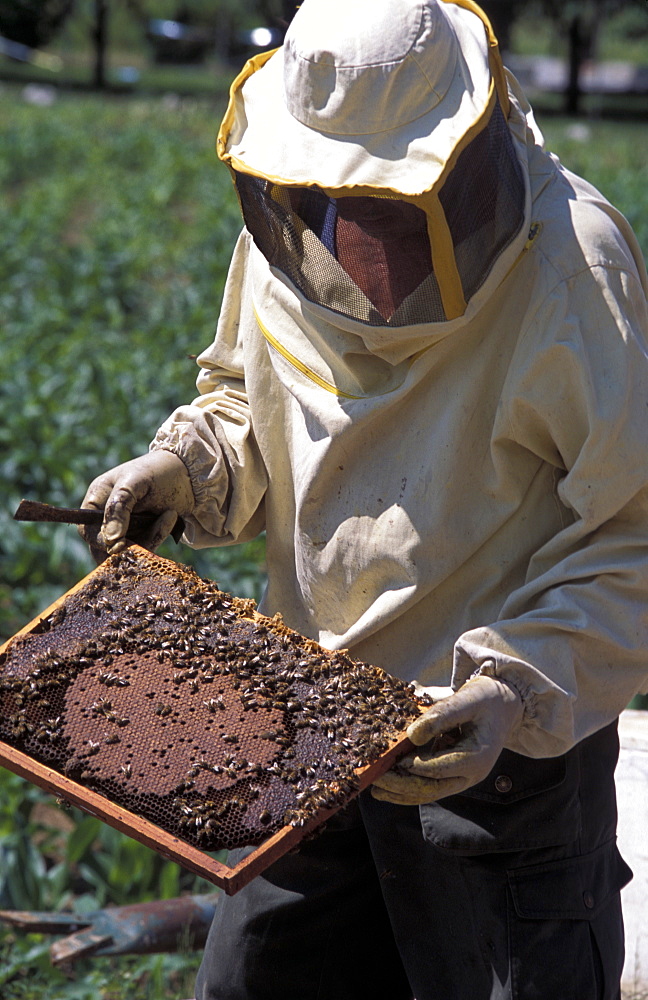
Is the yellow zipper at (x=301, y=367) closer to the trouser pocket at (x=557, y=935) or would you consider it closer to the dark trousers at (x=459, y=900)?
the dark trousers at (x=459, y=900)

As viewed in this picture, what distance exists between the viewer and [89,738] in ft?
6.86

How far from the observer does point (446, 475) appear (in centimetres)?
211

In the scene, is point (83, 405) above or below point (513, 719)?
below

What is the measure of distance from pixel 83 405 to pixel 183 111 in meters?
23.6

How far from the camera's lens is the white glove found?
2393 mm

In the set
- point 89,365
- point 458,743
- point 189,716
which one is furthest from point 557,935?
point 89,365

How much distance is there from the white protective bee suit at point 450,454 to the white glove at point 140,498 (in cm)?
23

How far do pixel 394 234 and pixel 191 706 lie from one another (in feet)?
3.25

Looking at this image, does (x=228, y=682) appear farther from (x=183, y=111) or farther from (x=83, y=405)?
(x=183, y=111)

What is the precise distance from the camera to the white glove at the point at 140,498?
239 cm

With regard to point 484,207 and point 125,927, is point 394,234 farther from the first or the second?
point 125,927

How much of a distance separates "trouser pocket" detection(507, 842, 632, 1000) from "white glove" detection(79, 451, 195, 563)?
107cm

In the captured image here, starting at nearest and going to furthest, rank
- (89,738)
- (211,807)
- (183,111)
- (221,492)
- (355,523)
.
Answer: (211,807), (89,738), (355,523), (221,492), (183,111)

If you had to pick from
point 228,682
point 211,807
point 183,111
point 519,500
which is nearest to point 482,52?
point 519,500
